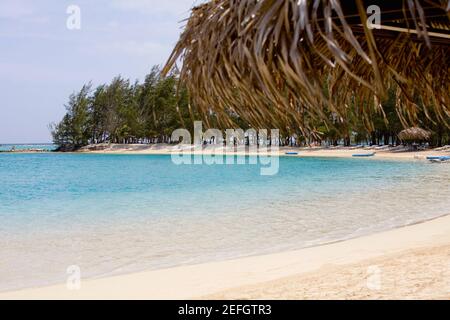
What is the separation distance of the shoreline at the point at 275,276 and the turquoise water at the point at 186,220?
2.12 feet

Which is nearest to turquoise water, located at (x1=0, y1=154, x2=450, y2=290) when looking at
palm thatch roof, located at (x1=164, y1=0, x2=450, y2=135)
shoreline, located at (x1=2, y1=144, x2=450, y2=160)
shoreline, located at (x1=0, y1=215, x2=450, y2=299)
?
shoreline, located at (x1=0, y1=215, x2=450, y2=299)

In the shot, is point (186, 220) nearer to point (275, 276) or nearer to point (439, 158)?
point (275, 276)

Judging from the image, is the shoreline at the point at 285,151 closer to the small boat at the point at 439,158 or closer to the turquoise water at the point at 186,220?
the small boat at the point at 439,158

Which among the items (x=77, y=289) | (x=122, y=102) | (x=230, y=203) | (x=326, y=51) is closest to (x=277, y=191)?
(x=230, y=203)

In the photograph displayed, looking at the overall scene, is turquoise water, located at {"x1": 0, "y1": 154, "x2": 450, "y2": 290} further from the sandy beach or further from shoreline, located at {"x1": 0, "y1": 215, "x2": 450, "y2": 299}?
the sandy beach

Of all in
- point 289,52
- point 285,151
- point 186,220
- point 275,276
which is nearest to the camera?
point 289,52

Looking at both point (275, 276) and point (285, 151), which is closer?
point (275, 276)

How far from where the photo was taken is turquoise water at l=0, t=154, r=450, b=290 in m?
7.22

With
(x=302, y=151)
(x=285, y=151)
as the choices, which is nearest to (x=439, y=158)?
(x=302, y=151)

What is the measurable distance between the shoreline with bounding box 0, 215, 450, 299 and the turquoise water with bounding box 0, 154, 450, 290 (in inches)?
25.4

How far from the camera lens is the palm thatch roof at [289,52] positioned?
1.72m

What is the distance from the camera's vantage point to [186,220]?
1103 cm

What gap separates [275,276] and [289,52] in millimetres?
4087
